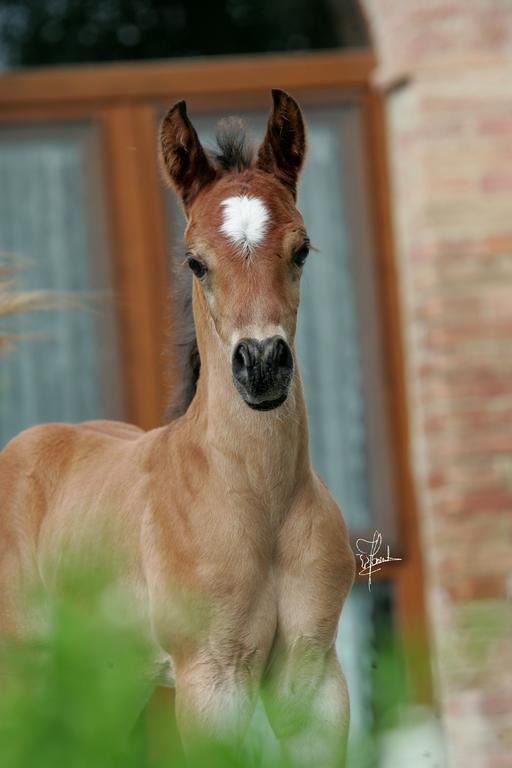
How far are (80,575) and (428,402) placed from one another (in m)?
4.35

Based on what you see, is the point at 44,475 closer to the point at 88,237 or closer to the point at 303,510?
the point at 303,510

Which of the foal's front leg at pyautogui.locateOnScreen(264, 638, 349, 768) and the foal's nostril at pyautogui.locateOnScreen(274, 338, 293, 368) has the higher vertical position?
Result: the foal's nostril at pyautogui.locateOnScreen(274, 338, 293, 368)

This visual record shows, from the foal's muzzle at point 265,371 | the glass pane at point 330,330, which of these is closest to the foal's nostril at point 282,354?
the foal's muzzle at point 265,371

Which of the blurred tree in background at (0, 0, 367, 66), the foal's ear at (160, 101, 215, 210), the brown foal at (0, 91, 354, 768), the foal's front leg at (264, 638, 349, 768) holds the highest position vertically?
the blurred tree in background at (0, 0, 367, 66)

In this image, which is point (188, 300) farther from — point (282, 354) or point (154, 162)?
point (154, 162)

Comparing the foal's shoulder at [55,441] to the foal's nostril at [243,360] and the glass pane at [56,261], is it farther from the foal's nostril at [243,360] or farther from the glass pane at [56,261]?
the glass pane at [56,261]

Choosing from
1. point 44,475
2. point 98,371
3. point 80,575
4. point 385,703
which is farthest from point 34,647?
point 98,371

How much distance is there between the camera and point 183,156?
2.19 m

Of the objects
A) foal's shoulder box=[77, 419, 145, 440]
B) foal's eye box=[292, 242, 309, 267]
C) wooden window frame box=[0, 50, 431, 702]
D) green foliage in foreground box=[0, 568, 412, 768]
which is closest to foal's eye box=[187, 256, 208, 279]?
foal's eye box=[292, 242, 309, 267]

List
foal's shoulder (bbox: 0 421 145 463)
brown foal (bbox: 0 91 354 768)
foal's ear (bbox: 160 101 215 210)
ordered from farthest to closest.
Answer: foal's shoulder (bbox: 0 421 145 463)
foal's ear (bbox: 160 101 215 210)
brown foal (bbox: 0 91 354 768)

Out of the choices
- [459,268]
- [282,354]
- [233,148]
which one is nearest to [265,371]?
[282,354]

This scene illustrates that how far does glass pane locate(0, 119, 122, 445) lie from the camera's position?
19.4 ft

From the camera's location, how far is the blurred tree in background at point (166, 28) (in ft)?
20.2

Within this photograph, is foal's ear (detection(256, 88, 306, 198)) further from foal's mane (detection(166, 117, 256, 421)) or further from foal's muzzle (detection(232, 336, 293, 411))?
foal's muzzle (detection(232, 336, 293, 411))
